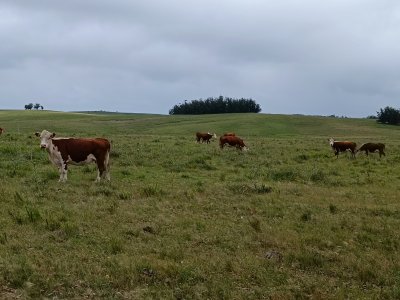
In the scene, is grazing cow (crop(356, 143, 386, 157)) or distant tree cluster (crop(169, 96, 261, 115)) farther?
distant tree cluster (crop(169, 96, 261, 115))

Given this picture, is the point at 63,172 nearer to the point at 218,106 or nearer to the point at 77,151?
the point at 77,151

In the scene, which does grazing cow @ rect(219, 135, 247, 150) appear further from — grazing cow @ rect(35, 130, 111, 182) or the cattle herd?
grazing cow @ rect(35, 130, 111, 182)

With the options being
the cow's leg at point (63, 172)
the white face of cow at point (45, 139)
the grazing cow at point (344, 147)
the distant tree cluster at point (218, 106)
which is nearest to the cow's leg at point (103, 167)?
the cow's leg at point (63, 172)

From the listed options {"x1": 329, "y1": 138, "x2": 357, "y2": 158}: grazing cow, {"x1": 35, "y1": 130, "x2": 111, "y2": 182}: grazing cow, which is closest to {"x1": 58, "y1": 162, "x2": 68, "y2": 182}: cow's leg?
{"x1": 35, "y1": 130, "x2": 111, "y2": 182}: grazing cow

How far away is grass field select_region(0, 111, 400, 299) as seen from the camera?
696 centimetres

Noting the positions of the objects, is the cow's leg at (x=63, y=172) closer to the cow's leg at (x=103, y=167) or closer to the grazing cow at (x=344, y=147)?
the cow's leg at (x=103, y=167)

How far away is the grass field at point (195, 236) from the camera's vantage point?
6.96 m

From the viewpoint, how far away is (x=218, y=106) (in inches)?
4791

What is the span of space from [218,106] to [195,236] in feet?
371

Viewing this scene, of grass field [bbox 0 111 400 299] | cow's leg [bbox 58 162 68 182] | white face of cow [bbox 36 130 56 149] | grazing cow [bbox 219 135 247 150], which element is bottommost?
grass field [bbox 0 111 400 299]

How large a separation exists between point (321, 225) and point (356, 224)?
77 centimetres

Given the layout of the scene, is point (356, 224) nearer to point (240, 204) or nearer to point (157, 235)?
point (240, 204)

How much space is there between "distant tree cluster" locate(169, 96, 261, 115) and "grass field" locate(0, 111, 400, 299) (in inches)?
4073

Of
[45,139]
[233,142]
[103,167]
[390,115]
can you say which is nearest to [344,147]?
[233,142]
